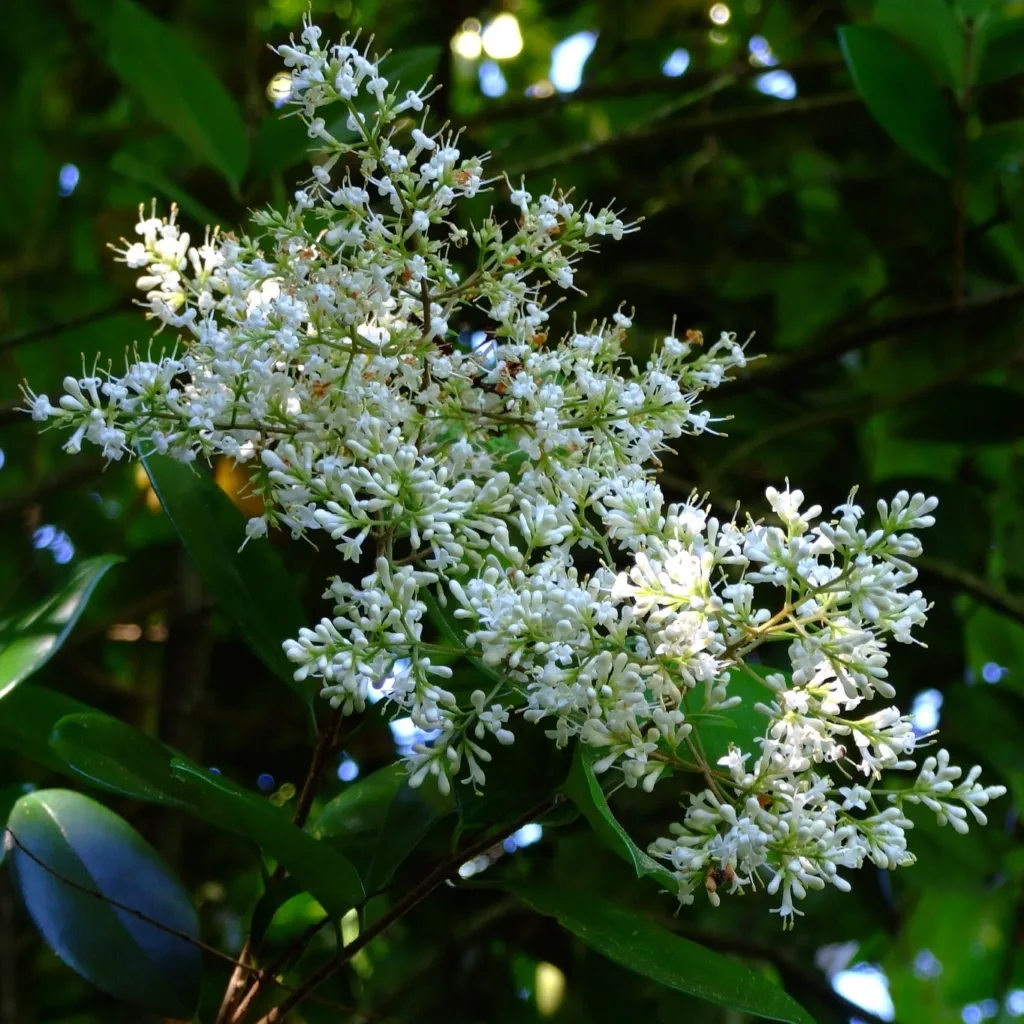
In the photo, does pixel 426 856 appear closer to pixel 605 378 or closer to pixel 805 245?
pixel 605 378

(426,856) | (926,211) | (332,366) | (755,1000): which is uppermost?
(332,366)

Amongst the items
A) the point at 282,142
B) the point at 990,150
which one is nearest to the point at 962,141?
the point at 990,150

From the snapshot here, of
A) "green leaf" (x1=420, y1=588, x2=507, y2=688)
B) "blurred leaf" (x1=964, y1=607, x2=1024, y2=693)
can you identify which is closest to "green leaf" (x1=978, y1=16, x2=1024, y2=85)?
"blurred leaf" (x1=964, y1=607, x2=1024, y2=693)

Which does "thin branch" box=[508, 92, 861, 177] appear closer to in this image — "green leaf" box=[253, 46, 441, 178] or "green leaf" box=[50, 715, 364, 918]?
→ "green leaf" box=[253, 46, 441, 178]

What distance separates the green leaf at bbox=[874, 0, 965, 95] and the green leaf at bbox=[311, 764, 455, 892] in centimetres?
121

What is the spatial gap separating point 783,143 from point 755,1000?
5.78 ft

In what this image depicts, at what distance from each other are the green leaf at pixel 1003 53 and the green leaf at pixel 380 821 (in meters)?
1.28

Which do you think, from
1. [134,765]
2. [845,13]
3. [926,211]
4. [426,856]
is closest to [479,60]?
[845,13]

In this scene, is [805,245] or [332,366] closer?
[332,366]

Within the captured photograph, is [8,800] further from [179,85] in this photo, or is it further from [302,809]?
[179,85]

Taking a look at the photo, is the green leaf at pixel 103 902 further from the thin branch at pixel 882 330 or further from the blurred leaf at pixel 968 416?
the blurred leaf at pixel 968 416

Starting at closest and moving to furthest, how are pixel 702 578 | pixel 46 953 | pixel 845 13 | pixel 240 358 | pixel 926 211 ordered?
1. pixel 702 578
2. pixel 240 358
3. pixel 926 211
4. pixel 46 953
5. pixel 845 13

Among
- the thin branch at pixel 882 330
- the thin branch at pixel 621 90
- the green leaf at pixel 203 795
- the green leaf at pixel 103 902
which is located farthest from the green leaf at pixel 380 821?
the thin branch at pixel 621 90

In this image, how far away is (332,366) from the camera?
36.2 inches
